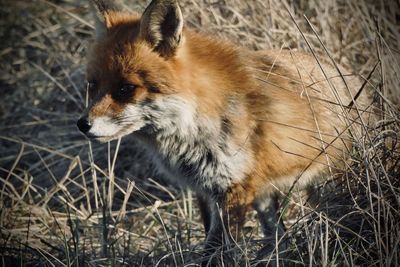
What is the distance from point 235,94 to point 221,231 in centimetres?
76

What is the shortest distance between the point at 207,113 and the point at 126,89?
0.46 meters

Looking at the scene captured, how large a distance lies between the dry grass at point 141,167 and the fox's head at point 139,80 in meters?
0.55

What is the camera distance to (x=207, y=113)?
353cm

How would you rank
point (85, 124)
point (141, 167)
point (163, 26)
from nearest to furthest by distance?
point (85, 124)
point (163, 26)
point (141, 167)

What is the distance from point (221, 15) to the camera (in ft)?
17.3

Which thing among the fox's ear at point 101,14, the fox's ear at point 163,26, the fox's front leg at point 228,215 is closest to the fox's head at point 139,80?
the fox's ear at point 163,26

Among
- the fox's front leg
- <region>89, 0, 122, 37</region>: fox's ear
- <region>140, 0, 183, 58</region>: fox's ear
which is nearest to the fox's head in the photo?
<region>140, 0, 183, 58</region>: fox's ear

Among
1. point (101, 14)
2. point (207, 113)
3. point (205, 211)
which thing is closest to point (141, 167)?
point (205, 211)

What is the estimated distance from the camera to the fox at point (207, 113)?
11.1 ft

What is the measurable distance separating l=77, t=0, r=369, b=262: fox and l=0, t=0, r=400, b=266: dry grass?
215mm

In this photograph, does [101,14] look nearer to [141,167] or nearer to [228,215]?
[228,215]

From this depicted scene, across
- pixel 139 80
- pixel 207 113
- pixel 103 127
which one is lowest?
pixel 103 127

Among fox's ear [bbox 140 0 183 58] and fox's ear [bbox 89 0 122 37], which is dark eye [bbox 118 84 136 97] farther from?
fox's ear [bbox 89 0 122 37]

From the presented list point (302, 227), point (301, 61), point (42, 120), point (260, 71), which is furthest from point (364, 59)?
point (42, 120)
